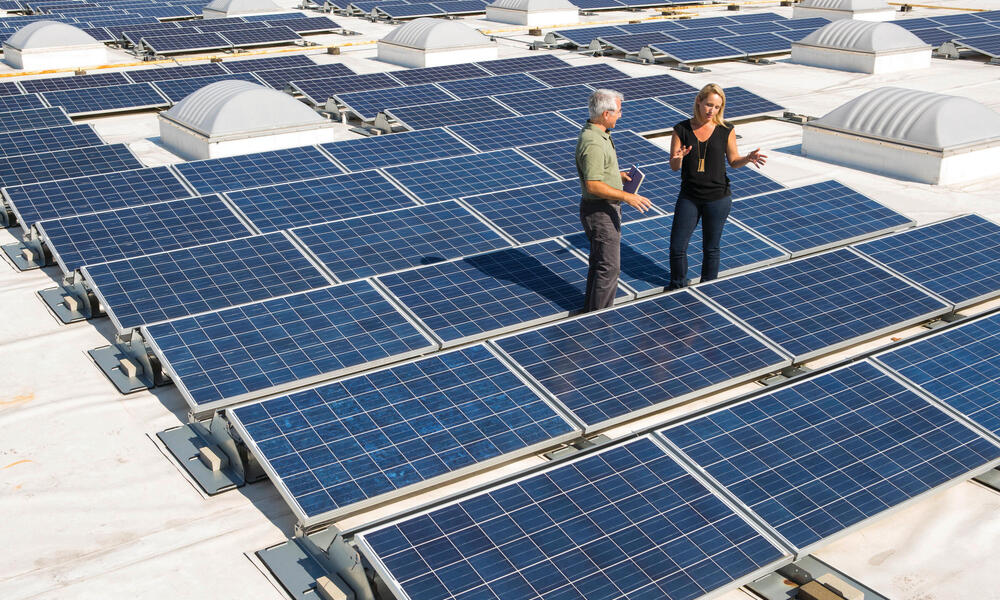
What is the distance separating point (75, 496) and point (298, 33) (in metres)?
37.0

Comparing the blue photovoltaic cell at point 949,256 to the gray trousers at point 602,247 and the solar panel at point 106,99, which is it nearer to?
the gray trousers at point 602,247

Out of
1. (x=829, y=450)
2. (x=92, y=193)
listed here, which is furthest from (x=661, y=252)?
(x=92, y=193)

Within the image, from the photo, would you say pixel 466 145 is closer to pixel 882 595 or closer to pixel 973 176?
pixel 973 176

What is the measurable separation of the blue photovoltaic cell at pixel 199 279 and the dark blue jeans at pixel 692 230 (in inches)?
176

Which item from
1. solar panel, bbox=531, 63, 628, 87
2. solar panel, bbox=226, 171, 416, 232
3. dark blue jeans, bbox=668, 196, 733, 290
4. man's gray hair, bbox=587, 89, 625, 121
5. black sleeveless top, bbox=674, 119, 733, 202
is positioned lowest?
solar panel, bbox=531, 63, 628, 87

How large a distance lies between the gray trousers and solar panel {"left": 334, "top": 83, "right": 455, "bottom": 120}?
1422cm

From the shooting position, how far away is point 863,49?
31359 mm

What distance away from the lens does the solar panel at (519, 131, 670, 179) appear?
18.0 meters

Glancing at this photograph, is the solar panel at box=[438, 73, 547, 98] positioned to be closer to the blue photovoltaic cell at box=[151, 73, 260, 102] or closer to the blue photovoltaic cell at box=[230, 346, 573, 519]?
the blue photovoltaic cell at box=[151, 73, 260, 102]

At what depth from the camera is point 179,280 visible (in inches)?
464

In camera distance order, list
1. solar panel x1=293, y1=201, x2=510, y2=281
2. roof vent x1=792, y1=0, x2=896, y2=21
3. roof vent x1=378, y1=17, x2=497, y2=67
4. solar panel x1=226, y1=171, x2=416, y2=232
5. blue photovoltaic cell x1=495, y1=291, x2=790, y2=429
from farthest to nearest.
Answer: roof vent x1=792, y1=0, x2=896, y2=21 → roof vent x1=378, y1=17, x2=497, y2=67 → solar panel x1=226, y1=171, x2=416, y2=232 → solar panel x1=293, y1=201, x2=510, y2=281 → blue photovoltaic cell x1=495, y1=291, x2=790, y2=429

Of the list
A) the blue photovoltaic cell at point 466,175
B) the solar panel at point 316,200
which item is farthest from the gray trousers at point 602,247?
the blue photovoltaic cell at point 466,175

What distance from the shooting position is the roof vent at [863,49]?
31.3 metres

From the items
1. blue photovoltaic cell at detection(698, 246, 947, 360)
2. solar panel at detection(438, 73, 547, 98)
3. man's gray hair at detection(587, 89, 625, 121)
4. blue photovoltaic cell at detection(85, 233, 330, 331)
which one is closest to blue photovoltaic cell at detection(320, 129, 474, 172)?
solar panel at detection(438, 73, 547, 98)
